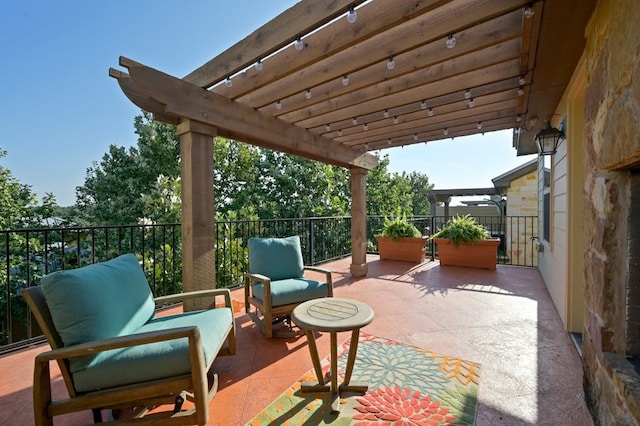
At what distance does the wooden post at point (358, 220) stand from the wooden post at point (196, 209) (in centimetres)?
280

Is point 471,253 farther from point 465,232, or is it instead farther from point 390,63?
point 390,63

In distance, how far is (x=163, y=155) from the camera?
9.06 meters

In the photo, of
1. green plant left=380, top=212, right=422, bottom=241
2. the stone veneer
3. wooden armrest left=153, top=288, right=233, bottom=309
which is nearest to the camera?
the stone veneer

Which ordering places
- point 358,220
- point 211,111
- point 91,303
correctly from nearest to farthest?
point 91,303 < point 211,111 < point 358,220

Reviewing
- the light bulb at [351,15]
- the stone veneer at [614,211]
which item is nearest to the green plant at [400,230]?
the stone veneer at [614,211]

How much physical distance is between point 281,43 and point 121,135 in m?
9.72

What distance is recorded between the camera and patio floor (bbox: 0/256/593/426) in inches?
64.8

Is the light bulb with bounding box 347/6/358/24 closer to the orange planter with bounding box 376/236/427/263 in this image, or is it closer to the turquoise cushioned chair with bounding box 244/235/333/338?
the turquoise cushioned chair with bounding box 244/235/333/338

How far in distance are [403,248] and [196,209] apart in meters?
4.79

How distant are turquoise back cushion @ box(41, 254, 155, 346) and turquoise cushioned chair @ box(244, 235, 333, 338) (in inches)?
40.6

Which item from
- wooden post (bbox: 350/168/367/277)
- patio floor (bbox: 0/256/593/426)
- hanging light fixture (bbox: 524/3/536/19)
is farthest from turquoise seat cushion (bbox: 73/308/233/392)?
wooden post (bbox: 350/168/367/277)

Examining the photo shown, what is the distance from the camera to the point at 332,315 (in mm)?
1771

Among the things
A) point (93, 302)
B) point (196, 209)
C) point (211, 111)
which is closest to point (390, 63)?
point (211, 111)

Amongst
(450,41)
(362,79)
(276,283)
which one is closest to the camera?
(450,41)
